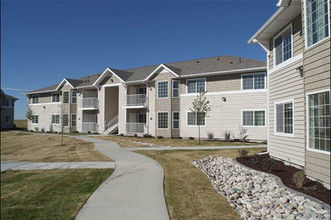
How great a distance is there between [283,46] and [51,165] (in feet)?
35.0

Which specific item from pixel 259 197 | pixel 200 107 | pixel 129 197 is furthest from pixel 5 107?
pixel 200 107

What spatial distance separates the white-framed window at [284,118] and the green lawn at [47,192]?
691 cm

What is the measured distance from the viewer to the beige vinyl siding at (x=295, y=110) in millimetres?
8523

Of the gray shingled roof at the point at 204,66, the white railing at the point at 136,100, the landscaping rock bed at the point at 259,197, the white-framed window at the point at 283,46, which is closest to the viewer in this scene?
the landscaping rock bed at the point at 259,197

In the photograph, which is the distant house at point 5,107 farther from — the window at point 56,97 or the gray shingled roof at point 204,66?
the window at point 56,97

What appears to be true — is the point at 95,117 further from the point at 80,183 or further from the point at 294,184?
the point at 294,184

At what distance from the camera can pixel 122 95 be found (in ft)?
89.4

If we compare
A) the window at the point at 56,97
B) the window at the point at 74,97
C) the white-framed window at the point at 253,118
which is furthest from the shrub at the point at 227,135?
the window at the point at 56,97

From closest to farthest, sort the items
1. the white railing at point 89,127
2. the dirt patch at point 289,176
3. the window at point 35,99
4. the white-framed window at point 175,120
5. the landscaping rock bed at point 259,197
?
the landscaping rock bed at point 259,197 → the dirt patch at point 289,176 → the white-framed window at point 175,120 → the white railing at point 89,127 → the window at point 35,99

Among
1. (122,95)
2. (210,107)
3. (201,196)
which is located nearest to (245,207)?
(201,196)

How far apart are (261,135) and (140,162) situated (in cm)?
1194

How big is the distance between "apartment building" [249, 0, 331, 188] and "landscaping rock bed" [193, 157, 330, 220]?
126 centimetres

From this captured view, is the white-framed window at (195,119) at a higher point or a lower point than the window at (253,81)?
lower

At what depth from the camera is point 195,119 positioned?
22375 mm
